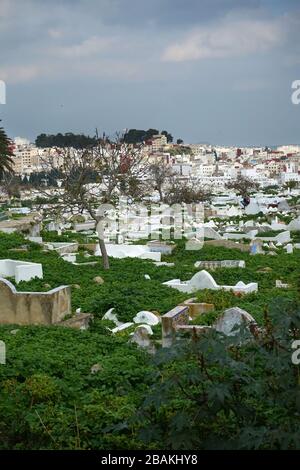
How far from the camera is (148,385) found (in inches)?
326

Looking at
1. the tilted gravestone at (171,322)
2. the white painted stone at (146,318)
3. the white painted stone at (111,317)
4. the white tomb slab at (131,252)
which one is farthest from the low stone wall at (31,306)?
the white tomb slab at (131,252)

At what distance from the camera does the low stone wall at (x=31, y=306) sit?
12.4m

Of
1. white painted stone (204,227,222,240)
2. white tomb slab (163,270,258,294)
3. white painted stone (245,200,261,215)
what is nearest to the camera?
white tomb slab (163,270,258,294)

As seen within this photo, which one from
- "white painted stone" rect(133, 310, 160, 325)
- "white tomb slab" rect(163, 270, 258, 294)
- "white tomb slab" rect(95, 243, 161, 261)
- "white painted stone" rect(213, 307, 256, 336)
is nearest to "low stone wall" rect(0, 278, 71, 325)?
"white painted stone" rect(133, 310, 160, 325)

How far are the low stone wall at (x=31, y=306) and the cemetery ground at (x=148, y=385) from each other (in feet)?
2.61

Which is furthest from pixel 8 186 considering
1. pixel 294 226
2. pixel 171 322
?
pixel 171 322

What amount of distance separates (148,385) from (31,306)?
15.8 feet

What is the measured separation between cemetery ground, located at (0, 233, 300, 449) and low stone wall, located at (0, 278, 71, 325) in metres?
0.80

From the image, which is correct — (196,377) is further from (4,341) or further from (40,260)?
(40,260)

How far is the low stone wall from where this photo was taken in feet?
40.8

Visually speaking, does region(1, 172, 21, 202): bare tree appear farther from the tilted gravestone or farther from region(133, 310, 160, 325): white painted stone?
the tilted gravestone

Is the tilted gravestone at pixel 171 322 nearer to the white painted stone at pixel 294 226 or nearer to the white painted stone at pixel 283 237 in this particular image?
the white painted stone at pixel 283 237

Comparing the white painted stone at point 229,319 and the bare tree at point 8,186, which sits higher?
the bare tree at point 8,186

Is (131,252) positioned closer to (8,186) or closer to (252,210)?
(252,210)
